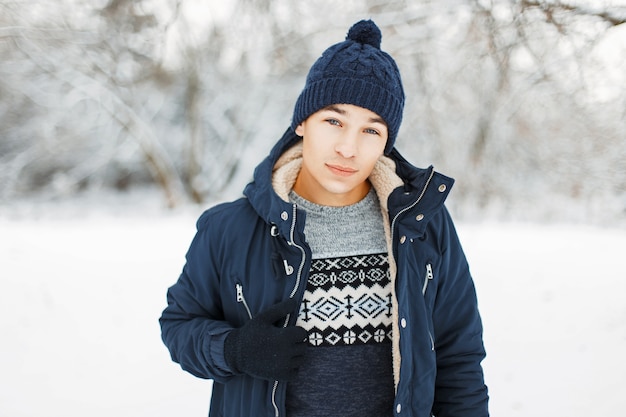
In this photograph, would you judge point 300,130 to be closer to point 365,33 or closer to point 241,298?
point 365,33

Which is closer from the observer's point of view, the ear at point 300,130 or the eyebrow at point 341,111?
the eyebrow at point 341,111

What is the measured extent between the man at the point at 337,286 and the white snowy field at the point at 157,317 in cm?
178

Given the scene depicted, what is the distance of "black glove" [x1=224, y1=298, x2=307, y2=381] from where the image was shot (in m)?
1.18

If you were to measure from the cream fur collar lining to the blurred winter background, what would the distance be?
1962 mm

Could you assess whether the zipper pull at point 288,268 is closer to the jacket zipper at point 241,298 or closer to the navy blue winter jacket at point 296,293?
the navy blue winter jacket at point 296,293

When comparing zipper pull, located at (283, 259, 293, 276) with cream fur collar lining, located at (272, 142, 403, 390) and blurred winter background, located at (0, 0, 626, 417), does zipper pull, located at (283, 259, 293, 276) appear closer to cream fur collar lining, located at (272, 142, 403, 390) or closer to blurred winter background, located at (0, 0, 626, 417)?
cream fur collar lining, located at (272, 142, 403, 390)

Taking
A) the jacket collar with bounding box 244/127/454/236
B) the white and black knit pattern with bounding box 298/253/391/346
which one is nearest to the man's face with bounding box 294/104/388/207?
the jacket collar with bounding box 244/127/454/236

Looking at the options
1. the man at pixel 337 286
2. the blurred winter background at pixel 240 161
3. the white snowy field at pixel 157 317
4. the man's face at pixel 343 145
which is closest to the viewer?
the man at pixel 337 286

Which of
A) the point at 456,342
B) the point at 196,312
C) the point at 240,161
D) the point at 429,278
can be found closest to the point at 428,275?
the point at 429,278

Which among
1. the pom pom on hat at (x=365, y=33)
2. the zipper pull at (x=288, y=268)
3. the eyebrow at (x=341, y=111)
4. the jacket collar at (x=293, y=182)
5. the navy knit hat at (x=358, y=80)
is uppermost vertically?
the pom pom on hat at (x=365, y=33)

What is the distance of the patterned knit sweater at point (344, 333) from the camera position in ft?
4.28

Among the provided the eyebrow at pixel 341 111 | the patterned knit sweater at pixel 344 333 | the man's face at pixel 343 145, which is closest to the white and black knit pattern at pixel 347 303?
the patterned knit sweater at pixel 344 333

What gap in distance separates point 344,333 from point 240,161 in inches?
301

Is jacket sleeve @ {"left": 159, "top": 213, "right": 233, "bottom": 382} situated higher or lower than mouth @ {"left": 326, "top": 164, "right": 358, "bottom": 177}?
lower
